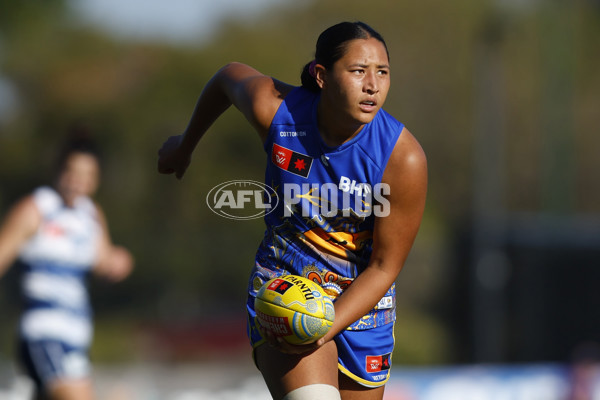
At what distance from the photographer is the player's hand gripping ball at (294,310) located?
3674 mm

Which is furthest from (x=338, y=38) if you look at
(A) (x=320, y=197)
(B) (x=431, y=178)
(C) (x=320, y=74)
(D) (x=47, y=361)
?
(B) (x=431, y=178)

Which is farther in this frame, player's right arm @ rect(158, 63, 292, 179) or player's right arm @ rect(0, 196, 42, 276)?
player's right arm @ rect(0, 196, 42, 276)

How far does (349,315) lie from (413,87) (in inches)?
1219

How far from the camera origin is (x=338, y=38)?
12.5 ft

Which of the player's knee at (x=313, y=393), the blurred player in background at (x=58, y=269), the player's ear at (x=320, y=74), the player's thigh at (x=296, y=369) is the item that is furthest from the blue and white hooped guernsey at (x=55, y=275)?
the player's ear at (x=320, y=74)

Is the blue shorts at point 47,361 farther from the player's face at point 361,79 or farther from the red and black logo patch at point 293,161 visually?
the player's face at point 361,79

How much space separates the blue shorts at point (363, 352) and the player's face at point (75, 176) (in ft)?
10.0

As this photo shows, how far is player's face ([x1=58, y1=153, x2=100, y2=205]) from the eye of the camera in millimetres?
6751

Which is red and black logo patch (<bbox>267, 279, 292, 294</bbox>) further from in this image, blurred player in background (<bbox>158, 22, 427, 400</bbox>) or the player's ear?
the player's ear

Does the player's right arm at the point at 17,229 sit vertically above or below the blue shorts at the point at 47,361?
above

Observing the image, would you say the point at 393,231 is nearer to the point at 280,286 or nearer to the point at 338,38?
the point at 280,286

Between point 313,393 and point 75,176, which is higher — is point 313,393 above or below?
below

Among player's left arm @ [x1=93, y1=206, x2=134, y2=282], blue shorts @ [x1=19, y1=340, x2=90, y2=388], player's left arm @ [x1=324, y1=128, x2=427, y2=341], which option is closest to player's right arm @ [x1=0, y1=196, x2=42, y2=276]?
player's left arm @ [x1=93, y1=206, x2=134, y2=282]

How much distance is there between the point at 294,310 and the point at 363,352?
607 millimetres
